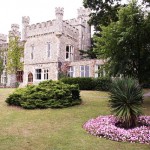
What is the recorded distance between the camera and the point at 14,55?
136 ft

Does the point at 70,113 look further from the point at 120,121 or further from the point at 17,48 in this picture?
the point at 17,48

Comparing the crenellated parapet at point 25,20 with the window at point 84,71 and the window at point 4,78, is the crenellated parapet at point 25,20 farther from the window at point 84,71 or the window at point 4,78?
the window at point 84,71

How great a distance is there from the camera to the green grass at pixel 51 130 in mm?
8289

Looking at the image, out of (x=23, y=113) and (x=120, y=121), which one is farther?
(x=23, y=113)

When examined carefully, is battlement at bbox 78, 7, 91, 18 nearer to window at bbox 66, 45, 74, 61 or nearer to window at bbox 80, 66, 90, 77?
window at bbox 66, 45, 74, 61

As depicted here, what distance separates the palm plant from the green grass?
1.71m

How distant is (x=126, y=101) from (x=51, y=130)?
332cm

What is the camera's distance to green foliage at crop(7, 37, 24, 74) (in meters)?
41.4

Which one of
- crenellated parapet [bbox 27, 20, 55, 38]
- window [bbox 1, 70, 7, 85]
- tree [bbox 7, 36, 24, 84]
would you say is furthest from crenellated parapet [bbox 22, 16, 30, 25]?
window [bbox 1, 70, 7, 85]

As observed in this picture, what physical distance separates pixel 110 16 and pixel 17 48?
68.7ft

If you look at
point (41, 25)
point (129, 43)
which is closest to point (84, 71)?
point (41, 25)

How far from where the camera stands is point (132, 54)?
54.5 feet

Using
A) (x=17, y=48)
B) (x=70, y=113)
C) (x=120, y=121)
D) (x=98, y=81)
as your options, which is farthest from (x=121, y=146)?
(x=17, y=48)

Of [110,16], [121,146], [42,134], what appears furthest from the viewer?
[110,16]
